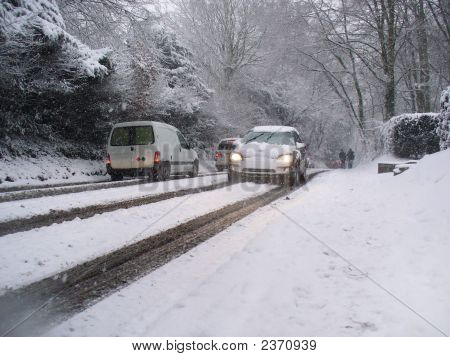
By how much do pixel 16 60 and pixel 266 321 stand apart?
10.2m

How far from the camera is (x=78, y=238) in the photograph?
4.89m

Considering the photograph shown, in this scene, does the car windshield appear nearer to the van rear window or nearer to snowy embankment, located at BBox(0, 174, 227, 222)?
the van rear window

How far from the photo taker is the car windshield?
11727 millimetres

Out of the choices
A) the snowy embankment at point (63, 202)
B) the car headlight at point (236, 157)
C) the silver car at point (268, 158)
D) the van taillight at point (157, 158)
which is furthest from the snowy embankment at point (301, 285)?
the van taillight at point (157, 158)

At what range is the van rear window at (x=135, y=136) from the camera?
11578 mm

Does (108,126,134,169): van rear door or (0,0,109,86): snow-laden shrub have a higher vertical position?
(0,0,109,86): snow-laden shrub

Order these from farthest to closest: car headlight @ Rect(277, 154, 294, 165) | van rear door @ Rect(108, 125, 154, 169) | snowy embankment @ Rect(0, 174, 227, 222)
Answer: van rear door @ Rect(108, 125, 154, 169) → car headlight @ Rect(277, 154, 294, 165) → snowy embankment @ Rect(0, 174, 227, 222)

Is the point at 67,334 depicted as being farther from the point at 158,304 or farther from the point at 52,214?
the point at 52,214

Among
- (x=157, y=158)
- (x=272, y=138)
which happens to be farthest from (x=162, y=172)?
(x=272, y=138)

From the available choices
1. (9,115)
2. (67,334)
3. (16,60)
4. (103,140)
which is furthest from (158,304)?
(103,140)

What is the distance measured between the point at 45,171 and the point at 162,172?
4.09 meters

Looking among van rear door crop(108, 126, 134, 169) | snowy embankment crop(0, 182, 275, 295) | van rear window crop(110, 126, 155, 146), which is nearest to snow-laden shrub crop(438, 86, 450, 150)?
snowy embankment crop(0, 182, 275, 295)

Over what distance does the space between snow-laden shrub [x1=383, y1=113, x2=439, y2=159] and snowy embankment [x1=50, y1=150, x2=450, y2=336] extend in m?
8.32

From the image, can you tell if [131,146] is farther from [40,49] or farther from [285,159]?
[285,159]
